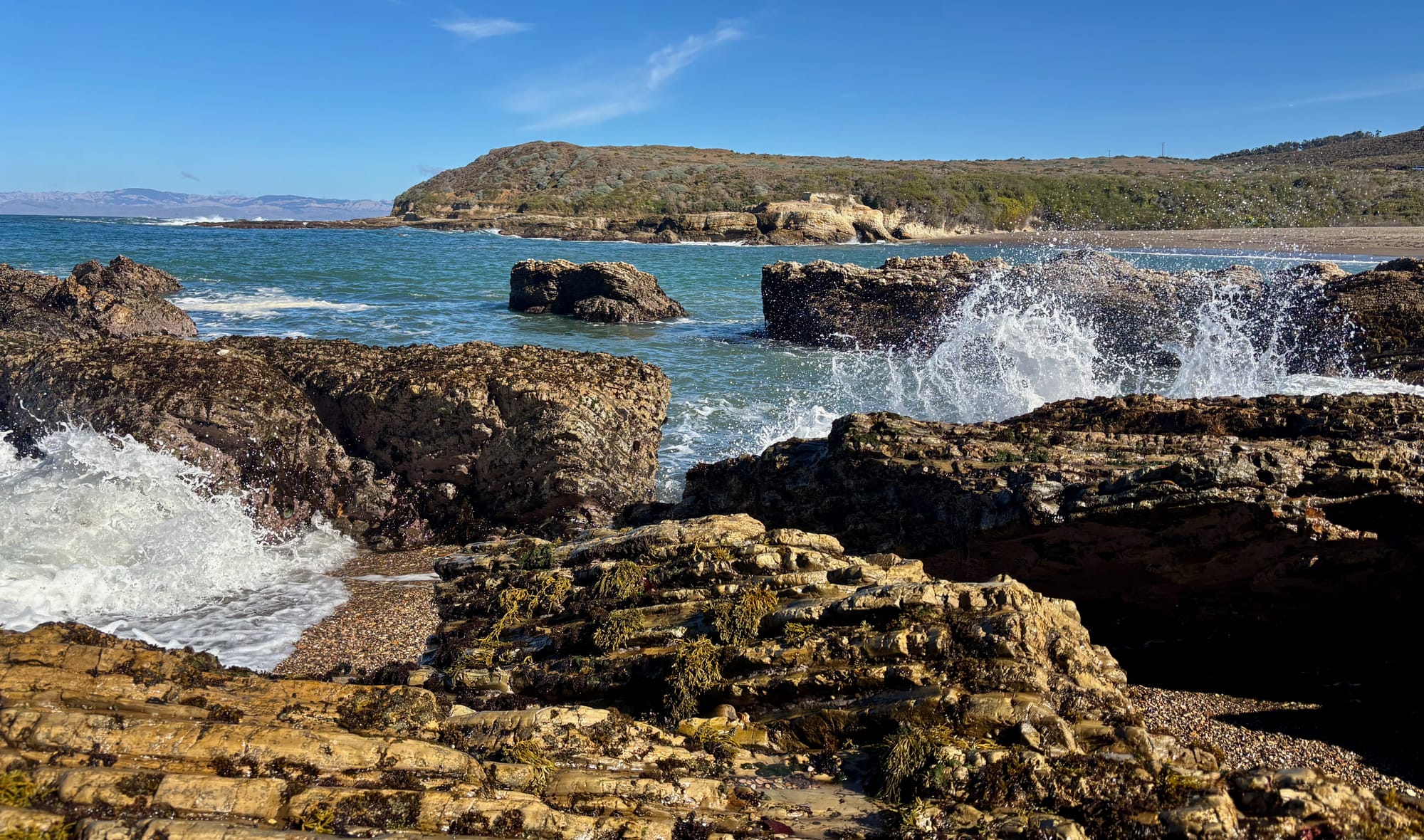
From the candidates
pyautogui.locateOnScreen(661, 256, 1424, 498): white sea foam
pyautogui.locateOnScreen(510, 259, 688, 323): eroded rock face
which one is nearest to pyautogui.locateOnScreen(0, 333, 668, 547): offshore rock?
pyautogui.locateOnScreen(661, 256, 1424, 498): white sea foam

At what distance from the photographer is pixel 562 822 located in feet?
11.4

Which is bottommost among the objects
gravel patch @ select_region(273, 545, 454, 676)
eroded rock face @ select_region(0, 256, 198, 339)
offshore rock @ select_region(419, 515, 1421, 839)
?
gravel patch @ select_region(273, 545, 454, 676)

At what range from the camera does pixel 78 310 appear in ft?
58.2

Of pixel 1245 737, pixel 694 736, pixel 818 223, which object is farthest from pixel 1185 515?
pixel 818 223

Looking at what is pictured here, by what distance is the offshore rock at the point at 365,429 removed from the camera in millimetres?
8664

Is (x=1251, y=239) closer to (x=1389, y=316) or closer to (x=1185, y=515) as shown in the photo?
(x=1389, y=316)

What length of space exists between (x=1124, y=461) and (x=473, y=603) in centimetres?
519

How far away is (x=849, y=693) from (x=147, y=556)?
664 centimetres

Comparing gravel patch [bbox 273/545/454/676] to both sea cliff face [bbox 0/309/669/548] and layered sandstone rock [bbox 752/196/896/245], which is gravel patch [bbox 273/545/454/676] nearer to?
sea cliff face [bbox 0/309/669/548]

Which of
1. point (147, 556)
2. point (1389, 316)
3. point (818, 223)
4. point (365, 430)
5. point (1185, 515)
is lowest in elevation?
point (147, 556)

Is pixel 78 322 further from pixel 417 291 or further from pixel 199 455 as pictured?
pixel 417 291

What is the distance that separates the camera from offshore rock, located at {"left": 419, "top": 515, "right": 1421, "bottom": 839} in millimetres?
3500

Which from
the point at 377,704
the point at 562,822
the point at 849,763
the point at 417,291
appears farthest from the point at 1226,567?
the point at 417,291

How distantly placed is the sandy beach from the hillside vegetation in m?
5.70
